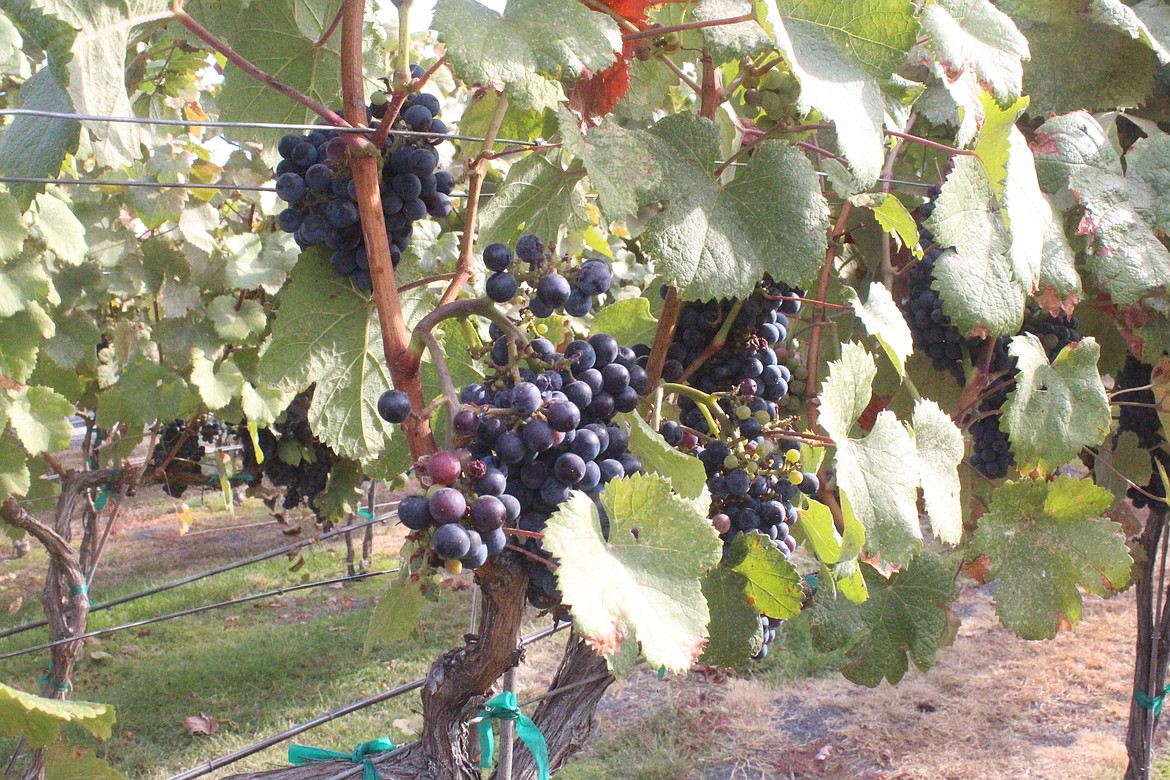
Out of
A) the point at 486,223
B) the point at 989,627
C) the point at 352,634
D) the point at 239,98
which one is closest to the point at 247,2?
the point at 239,98

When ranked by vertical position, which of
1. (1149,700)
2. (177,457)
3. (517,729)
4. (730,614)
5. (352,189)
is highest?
(352,189)

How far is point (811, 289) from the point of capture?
174cm

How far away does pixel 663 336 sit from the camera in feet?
4.40

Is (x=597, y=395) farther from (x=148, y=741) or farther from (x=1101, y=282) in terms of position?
(x=148, y=741)

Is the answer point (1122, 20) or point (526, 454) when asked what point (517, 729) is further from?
point (1122, 20)

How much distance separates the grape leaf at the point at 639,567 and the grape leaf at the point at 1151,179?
4.33 ft

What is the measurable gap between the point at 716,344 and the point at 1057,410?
0.69m

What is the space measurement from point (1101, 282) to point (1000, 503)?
1.49ft

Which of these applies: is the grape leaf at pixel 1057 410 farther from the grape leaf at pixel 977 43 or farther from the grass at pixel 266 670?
A: the grass at pixel 266 670

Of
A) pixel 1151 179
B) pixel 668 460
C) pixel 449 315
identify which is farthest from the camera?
pixel 1151 179

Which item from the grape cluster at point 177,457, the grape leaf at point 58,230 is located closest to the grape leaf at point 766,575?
the grape leaf at point 58,230

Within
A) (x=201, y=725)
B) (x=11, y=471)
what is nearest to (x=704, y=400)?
(x=11, y=471)

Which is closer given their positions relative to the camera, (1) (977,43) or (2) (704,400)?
(1) (977,43)

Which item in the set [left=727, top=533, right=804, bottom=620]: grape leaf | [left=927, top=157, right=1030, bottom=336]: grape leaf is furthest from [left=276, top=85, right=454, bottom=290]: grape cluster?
[left=927, top=157, right=1030, bottom=336]: grape leaf
